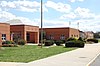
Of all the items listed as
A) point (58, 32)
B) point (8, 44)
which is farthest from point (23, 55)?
point (58, 32)

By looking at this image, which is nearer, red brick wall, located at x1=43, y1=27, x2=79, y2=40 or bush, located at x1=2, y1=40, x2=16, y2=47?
bush, located at x1=2, y1=40, x2=16, y2=47

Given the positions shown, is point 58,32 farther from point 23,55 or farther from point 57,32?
point 23,55

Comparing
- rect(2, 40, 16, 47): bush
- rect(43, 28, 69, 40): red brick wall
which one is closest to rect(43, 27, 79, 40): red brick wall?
rect(43, 28, 69, 40): red brick wall

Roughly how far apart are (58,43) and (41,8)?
46.7 feet

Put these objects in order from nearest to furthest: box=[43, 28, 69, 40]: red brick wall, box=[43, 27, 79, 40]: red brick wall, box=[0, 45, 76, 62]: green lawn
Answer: box=[0, 45, 76, 62]: green lawn
box=[43, 27, 79, 40]: red brick wall
box=[43, 28, 69, 40]: red brick wall

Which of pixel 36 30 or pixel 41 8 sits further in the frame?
pixel 36 30

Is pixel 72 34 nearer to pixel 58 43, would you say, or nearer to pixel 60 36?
pixel 60 36

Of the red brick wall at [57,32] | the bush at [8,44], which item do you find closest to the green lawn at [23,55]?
the bush at [8,44]

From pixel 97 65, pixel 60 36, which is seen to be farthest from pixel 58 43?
pixel 97 65

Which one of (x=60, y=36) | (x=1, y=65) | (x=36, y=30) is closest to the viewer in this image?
(x=1, y=65)

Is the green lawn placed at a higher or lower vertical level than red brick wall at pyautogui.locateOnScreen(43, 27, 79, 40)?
lower

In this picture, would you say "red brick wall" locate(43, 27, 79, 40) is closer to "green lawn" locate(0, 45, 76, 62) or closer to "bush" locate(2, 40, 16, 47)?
"bush" locate(2, 40, 16, 47)

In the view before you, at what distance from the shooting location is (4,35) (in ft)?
161

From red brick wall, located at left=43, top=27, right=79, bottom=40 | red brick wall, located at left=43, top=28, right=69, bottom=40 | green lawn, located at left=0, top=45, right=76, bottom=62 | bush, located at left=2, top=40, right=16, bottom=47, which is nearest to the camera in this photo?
green lawn, located at left=0, top=45, right=76, bottom=62
